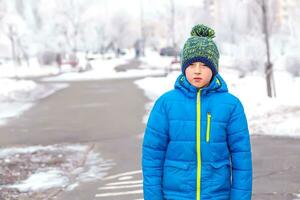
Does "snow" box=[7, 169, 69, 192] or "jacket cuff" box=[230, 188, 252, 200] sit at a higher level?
"jacket cuff" box=[230, 188, 252, 200]

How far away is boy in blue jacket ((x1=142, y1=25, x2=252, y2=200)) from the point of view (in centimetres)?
305

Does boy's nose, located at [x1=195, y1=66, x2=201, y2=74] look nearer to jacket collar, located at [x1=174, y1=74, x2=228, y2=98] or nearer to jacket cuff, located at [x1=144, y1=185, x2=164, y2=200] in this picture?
jacket collar, located at [x1=174, y1=74, x2=228, y2=98]

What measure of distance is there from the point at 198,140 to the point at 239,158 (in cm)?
27

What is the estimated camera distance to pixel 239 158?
309 cm

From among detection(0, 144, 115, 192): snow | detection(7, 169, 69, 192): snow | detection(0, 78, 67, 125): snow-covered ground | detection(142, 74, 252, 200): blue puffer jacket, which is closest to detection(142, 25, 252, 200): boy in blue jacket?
detection(142, 74, 252, 200): blue puffer jacket

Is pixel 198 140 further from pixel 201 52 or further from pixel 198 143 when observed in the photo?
pixel 201 52

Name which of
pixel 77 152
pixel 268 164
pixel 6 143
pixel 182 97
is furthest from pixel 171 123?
pixel 6 143

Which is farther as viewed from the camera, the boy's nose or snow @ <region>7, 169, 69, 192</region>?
snow @ <region>7, 169, 69, 192</region>

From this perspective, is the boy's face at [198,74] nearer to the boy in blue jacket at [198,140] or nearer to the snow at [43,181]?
the boy in blue jacket at [198,140]

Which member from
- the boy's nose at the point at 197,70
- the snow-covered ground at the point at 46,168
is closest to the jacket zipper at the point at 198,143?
the boy's nose at the point at 197,70

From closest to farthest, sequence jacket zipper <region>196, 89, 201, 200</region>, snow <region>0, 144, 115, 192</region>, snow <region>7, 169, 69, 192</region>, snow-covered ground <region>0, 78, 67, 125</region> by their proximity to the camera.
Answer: jacket zipper <region>196, 89, 201, 200</region> → snow <region>7, 169, 69, 192</region> → snow <region>0, 144, 115, 192</region> → snow-covered ground <region>0, 78, 67, 125</region>

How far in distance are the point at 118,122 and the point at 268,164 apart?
6.64 meters

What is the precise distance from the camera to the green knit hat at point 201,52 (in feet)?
10.1

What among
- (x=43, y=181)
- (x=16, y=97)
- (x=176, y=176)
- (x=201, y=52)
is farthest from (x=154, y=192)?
(x=16, y=97)
